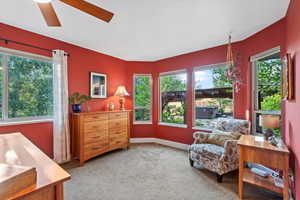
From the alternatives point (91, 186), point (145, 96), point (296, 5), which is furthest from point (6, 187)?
point (145, 96)

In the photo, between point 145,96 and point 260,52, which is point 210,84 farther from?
point 145,96

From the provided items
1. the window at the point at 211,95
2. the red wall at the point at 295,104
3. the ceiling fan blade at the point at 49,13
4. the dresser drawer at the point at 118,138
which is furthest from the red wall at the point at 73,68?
the red wall at the point at 295,104

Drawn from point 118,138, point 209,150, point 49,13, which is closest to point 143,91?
point 118,138

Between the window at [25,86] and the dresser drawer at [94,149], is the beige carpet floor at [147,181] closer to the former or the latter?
the dresser drawer at [94,149]

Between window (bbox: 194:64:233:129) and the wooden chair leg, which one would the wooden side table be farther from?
window (bbox: 194:64:233:129)

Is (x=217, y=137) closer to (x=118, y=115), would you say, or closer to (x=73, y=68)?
(x=118, y=115)

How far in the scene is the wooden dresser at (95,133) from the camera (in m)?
2.81

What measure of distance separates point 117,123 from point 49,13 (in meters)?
2.50

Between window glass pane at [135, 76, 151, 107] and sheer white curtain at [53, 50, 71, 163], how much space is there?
1939mm

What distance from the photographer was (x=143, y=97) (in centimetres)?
438

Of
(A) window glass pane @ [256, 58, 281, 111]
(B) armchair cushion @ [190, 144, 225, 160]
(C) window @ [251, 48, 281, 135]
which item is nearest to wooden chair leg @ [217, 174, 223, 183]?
(B) armchair cushion @ [190, 144, 225, 160]

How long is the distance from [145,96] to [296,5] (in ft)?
11.2

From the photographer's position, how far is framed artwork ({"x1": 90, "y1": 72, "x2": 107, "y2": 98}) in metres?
3.49

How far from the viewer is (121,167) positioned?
8.98 ft
